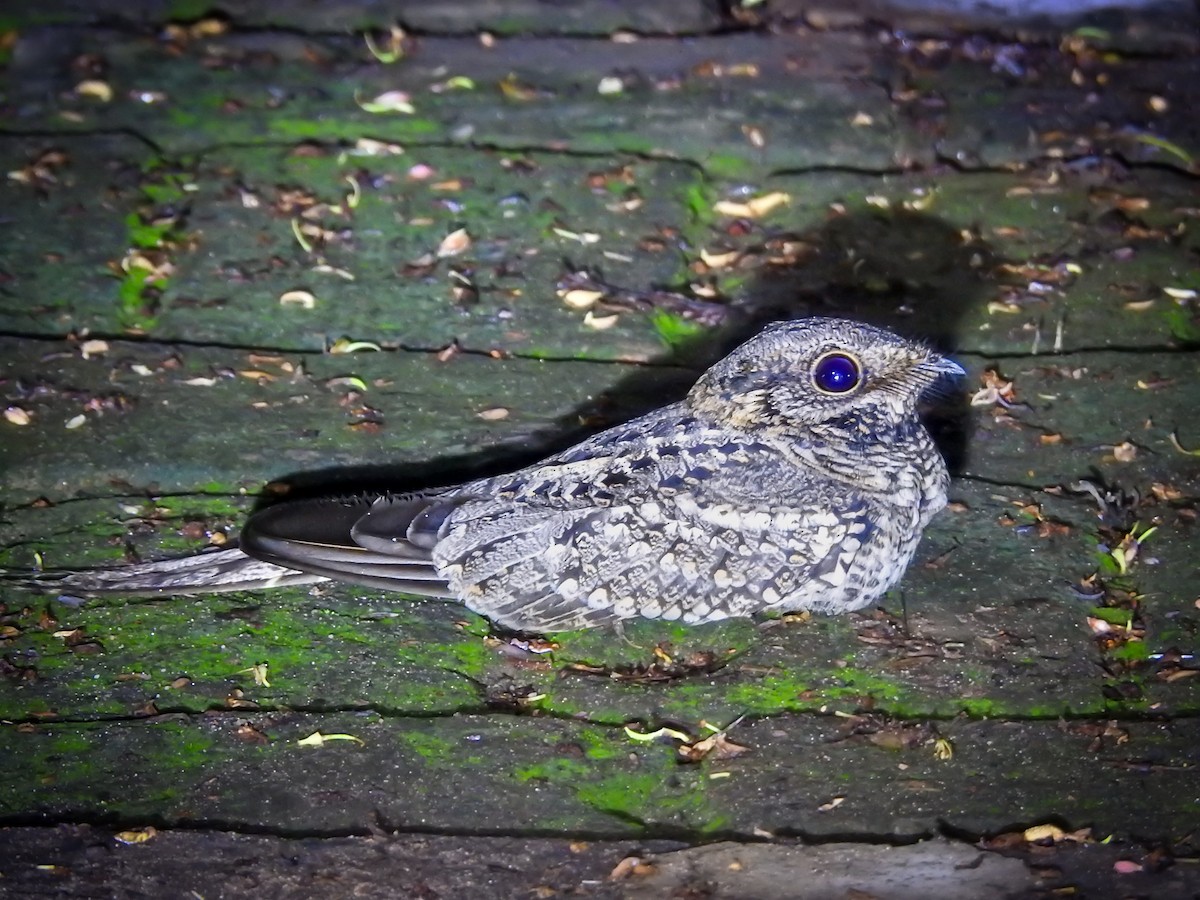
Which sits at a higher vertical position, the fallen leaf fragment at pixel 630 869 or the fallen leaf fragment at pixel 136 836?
the fallen leaf fragment at pixel 136 836

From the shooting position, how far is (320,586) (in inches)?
143

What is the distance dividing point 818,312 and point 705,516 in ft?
5.13

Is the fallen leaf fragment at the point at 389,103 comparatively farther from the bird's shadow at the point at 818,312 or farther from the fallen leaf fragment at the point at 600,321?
the bird's shadow at the point at 818,312

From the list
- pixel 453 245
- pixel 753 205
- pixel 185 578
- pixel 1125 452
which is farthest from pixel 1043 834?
pixel 453 245

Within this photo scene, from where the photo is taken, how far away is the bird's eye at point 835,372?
333cm

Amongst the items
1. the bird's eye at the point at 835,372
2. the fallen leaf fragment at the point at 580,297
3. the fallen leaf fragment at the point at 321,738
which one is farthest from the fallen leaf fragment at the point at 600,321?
the fallen leaf fragment at the point at 321,738

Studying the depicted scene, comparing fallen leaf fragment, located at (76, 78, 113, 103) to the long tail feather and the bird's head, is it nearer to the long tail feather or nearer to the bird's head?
the long tail feather

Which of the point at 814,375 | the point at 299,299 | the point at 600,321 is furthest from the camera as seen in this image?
the point at 299,299

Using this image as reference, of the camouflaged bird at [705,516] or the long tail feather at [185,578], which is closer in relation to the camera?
the camouflaged bird at [705,516]

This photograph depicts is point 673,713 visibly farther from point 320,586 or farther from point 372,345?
point 372,345

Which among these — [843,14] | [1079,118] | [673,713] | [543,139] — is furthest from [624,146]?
[673,713]

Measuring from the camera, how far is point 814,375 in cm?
334

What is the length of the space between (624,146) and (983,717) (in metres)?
3.01

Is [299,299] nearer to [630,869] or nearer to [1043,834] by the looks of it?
[630,869]
